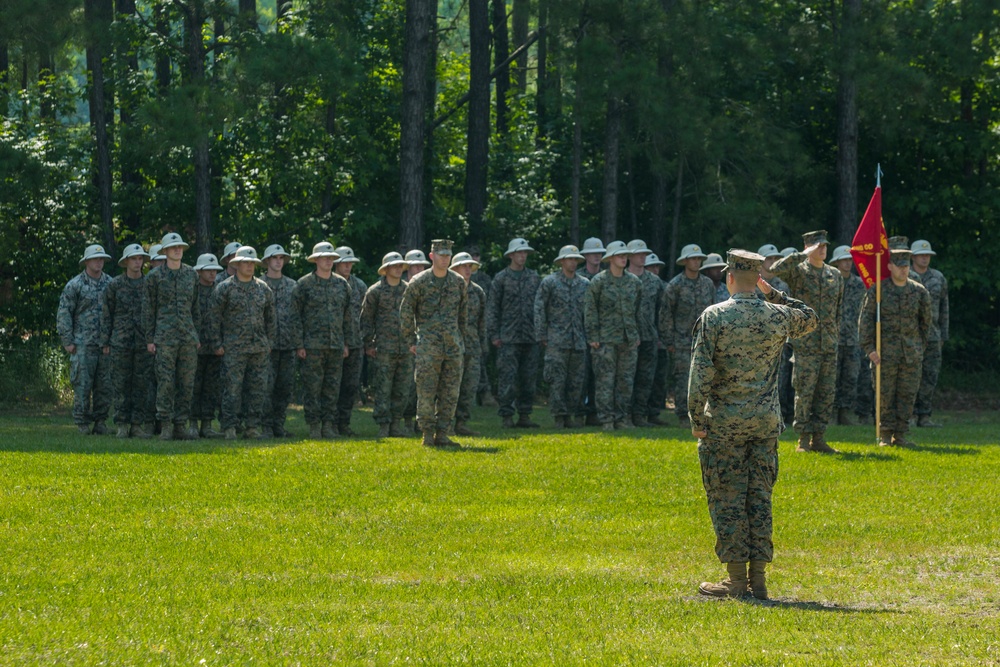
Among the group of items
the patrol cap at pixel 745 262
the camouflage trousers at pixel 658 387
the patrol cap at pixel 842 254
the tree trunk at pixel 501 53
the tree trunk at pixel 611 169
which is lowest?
the camouflage trousers at pixel 658 387

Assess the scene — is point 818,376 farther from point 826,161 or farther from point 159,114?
point 826,161

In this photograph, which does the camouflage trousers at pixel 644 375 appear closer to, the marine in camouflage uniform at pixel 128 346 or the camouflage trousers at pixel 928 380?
the camouflage trousers at pixel 928 380

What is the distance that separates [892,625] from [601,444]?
8.43 meters

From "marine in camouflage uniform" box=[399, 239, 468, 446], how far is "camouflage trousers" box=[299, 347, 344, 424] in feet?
6.11

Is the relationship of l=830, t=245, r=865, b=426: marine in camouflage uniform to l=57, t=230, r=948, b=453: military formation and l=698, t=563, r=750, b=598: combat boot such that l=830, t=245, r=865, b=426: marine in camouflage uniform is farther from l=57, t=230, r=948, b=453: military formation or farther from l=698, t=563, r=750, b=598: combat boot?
l=698, t=563, r=750, b=598: combat boot

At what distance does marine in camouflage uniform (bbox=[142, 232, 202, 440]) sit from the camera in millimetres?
16625

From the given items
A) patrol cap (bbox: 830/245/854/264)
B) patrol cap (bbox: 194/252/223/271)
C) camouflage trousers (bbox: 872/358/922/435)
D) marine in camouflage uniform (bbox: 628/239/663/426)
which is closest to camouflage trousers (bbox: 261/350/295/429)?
patrol cap (bbox: 194/252/223/271)

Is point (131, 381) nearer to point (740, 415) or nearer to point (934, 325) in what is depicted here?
point (740, 415)

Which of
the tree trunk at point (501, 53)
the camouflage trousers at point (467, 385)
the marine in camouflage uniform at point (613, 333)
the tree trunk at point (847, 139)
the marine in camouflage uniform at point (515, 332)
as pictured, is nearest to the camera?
the camouflage trousers at point (467, 385)

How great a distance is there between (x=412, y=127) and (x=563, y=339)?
7.90 meters

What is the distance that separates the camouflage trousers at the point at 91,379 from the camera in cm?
1781

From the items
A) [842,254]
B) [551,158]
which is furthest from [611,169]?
[842,254]

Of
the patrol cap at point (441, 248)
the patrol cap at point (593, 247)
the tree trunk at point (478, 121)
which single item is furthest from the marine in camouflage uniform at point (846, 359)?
the tree trunk at point (478, 121)

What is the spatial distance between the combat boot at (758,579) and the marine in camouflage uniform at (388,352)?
910 cm
